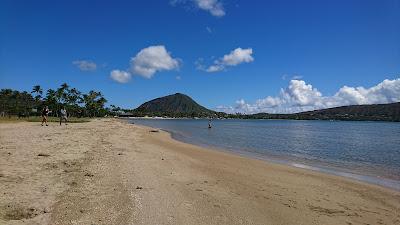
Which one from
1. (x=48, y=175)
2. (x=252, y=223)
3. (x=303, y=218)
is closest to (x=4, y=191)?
(x=48, y=175)

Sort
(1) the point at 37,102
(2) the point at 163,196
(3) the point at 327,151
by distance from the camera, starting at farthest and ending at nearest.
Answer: (1) the point at 37,102, (3) the point at 327,151, (2) the point at 163,196

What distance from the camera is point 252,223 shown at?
323 inches

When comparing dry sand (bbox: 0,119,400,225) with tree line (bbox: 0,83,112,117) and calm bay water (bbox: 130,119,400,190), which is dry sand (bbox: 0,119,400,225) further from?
tree line (bbox: 0,83,112,117)

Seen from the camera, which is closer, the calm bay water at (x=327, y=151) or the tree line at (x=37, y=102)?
the calm bay water at (x=327, y=151)

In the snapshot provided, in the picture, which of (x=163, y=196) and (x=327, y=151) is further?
(x=327, y=151)

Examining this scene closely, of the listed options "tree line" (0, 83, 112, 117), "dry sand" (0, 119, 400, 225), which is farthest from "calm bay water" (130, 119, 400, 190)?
"tree line" (0, 83, 112, 117)

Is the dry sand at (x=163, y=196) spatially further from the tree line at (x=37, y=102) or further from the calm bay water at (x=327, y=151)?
the tree line at (x=37, y=102)

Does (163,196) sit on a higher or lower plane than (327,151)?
higher

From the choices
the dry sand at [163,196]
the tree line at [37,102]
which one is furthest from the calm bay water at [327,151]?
the tree line at [37,102]

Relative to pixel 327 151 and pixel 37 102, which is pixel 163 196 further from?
pixel 37 102

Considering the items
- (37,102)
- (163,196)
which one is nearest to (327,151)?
(163,196)

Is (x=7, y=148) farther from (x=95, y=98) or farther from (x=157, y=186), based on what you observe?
(x=95, y=98)

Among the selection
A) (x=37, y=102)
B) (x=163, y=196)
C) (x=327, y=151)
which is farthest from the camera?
(x=37, y=102)

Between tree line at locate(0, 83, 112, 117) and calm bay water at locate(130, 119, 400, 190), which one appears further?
tree line at locate(0, 83, 112, 117)
